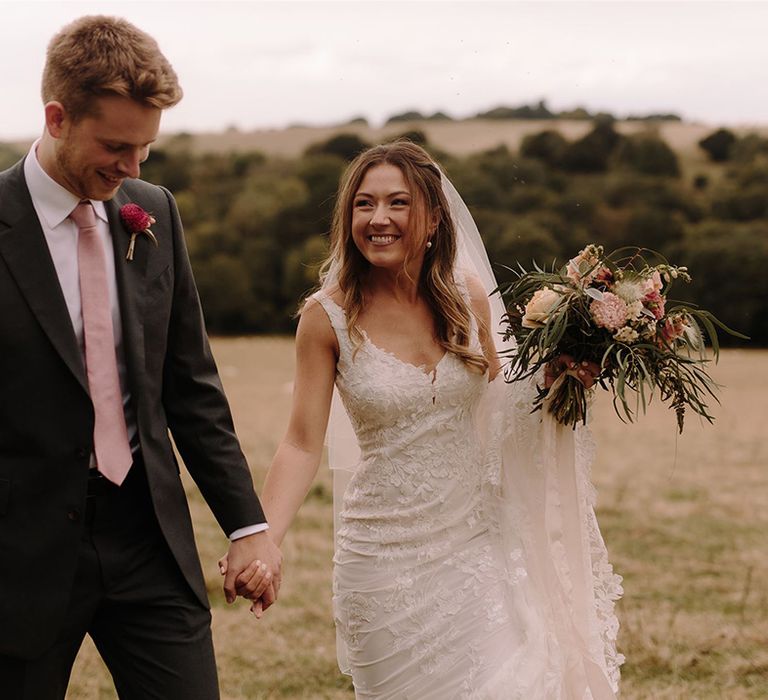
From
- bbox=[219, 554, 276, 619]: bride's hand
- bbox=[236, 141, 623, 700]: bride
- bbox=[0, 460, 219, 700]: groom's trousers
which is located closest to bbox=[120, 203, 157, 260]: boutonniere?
bbox=[0, 460, 219, 700]: groom's trousers

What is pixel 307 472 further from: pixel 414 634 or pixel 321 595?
pixel 321 595

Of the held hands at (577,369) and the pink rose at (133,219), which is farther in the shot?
A: the held hands at (577,369)

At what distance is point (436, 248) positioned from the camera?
5.35 m

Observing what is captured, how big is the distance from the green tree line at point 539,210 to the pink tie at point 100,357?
30038mm

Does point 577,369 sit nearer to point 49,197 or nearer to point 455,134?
point 49,197

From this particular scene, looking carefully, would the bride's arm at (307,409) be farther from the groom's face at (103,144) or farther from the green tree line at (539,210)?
the green tree line at (539,210)

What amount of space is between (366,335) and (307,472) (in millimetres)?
620

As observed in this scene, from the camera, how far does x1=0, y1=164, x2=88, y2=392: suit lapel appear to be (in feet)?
11.9

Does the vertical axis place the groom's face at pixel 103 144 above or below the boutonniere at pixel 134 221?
above

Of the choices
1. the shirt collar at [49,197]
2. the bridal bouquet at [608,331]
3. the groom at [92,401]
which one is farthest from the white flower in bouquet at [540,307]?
the shirt collar at [49,197]

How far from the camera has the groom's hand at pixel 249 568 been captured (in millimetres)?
4223

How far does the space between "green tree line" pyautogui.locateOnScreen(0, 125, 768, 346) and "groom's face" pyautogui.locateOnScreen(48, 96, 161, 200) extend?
30.1 m

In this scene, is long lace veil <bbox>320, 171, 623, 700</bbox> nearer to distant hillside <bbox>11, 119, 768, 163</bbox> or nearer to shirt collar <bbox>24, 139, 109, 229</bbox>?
shirt collar <bbox>24, 139, 109, 229</bbox>

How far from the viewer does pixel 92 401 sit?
145 inches
